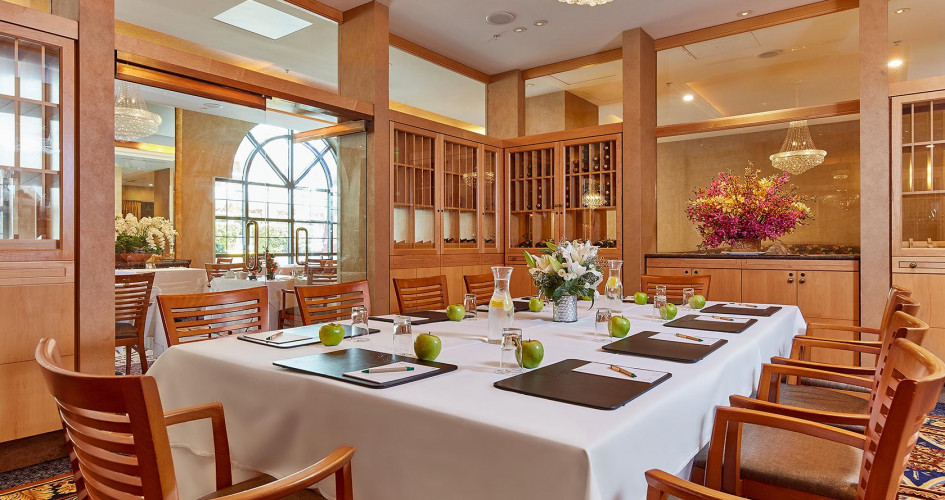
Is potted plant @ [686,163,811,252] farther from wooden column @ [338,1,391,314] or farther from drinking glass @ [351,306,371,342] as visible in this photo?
drinking glass @ [351,306,371,342]

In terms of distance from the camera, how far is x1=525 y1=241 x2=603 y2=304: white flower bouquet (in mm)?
2271

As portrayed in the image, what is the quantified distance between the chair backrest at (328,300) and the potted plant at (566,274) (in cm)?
89

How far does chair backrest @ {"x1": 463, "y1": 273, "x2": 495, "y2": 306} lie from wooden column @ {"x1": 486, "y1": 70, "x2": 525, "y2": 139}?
2.95m

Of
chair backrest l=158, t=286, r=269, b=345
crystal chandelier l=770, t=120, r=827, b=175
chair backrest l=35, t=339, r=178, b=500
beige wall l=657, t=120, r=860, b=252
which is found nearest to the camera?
chair backrest l=35, t=339, r=178, b=500

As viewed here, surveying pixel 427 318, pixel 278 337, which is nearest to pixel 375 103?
pixel 427 318

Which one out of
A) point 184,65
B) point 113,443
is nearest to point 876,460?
point 113,443

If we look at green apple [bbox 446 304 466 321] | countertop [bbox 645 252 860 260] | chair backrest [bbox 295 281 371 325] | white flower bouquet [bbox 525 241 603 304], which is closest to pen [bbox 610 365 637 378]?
white flower bouquet [bbox 525 241 603 304]

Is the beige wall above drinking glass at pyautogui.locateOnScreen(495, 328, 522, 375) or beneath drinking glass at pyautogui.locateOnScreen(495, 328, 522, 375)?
above

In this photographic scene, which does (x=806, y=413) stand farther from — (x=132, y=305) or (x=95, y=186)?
(x=132, y=305)

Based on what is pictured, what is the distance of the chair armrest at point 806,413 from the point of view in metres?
1.39

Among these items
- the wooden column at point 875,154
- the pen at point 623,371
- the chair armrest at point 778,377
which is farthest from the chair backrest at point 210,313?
the wooden column at point 875,154

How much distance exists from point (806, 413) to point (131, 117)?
471cm

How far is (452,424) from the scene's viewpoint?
1090 millimetres

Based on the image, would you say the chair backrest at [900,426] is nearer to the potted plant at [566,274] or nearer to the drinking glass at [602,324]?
the drinking glass at [602,324]
